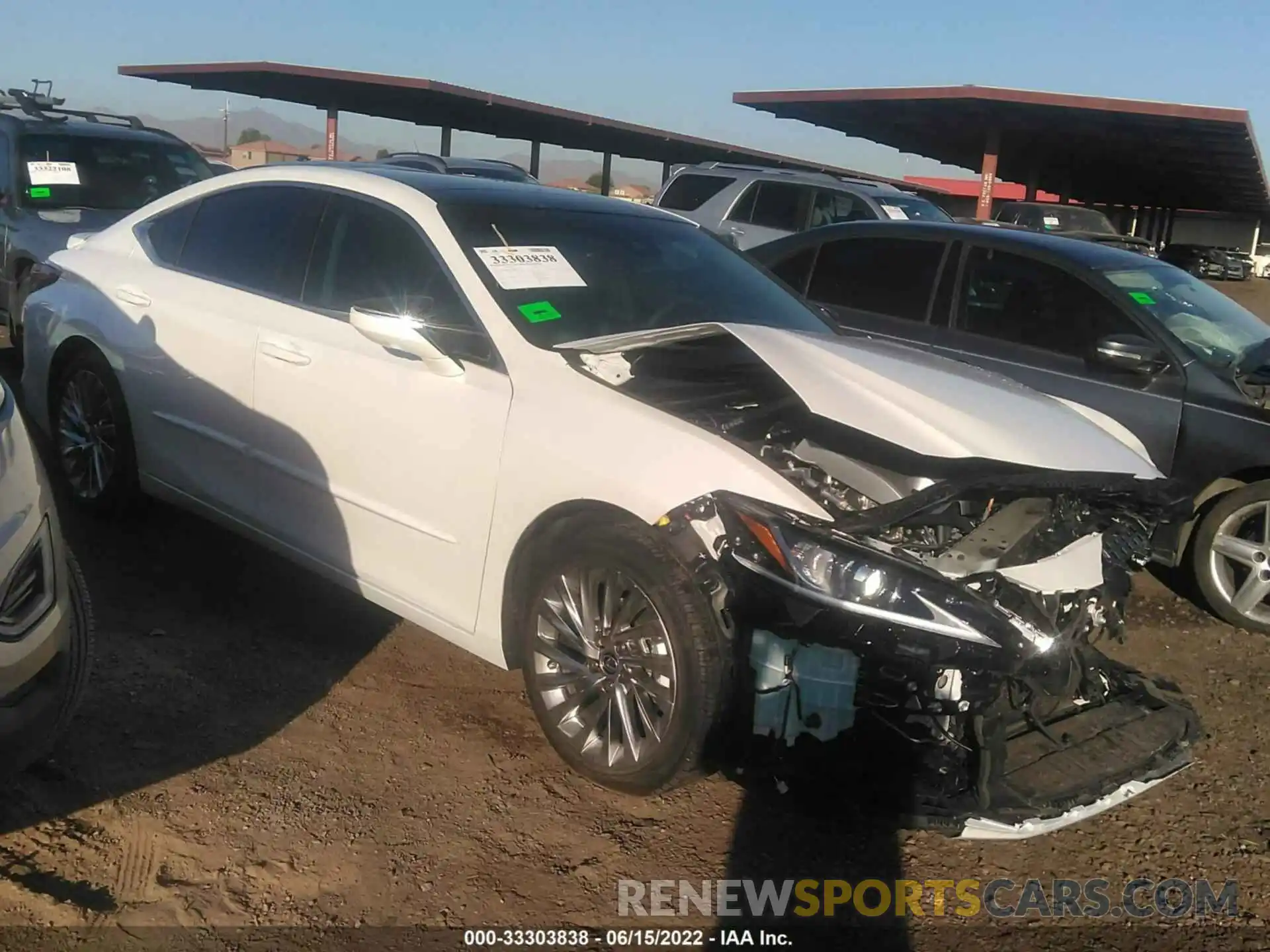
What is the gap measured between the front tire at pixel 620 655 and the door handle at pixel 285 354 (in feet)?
4.19

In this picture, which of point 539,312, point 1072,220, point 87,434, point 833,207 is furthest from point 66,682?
point 1072,220

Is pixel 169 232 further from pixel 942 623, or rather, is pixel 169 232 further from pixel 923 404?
pixel 942 623

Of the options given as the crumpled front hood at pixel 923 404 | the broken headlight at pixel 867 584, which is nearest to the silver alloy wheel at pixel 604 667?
the broken headlight at pixel 867 584

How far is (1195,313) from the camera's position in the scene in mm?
5762

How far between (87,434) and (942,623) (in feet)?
13.1

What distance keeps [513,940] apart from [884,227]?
5.02m

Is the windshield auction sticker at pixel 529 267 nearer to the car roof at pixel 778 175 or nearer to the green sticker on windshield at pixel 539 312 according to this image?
the green sticker on windshield at pixel 539 312

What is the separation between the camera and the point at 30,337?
542 cm

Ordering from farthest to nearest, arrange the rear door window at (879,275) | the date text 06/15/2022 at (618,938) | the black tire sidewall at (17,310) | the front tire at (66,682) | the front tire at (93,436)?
1. the black tire sidewall at (17,310)
2. the rear door window at (879,275)
3. the front tire at (93,436)
4. the date text 06/15/2022 at (618,938)
5. the front tire at (66,682)

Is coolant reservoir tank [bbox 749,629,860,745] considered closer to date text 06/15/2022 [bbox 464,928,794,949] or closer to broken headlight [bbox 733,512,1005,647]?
Result: broken headlight [bbox 733,512,1005,647]

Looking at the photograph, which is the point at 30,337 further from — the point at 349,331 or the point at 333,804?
the point at 333,804

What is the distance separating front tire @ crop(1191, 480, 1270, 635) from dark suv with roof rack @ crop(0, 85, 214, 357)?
7112 millimetres

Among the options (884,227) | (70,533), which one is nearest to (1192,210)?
(884,227)

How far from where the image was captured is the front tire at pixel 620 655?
2951 millimetres
